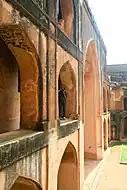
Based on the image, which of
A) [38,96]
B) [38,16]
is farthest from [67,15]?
[38,96]

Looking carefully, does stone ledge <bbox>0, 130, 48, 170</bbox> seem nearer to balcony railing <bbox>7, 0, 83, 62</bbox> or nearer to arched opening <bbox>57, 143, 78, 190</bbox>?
balcony railing <bbox>7, 0, 83, 62</bbox>

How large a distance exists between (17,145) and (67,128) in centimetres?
326

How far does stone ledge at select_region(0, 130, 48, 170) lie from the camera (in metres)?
3.63

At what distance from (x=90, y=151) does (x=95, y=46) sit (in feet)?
20.5

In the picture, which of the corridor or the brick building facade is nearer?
the brick building facade

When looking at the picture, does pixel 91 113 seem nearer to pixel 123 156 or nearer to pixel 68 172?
pixel 123 156

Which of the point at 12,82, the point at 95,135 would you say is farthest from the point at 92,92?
the point at 12,82

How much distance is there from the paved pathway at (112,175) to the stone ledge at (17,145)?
7.19 meters

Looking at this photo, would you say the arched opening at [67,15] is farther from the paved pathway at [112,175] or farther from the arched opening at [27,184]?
the paved pathway at [112,175]

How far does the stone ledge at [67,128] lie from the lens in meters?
6.46

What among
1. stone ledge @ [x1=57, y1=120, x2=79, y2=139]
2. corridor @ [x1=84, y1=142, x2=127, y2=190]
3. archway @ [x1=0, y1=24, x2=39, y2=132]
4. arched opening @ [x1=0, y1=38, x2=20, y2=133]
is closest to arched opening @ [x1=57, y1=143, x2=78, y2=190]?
stone ledge @ [x1=57, y1=120, x2=79, y2=139]

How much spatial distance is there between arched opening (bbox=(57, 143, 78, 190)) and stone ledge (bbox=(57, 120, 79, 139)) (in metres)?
0.71

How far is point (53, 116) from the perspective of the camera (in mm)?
5941

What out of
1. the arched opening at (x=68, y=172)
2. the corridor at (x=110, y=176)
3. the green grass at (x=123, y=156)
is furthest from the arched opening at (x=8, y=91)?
the green grass at (x=123, y=156)
